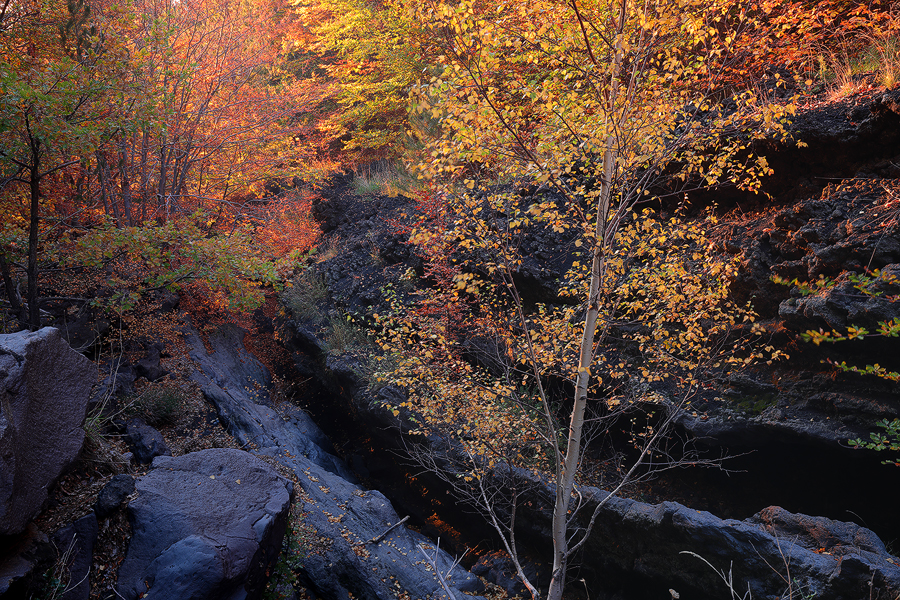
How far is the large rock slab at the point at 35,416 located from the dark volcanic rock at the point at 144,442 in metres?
1.35

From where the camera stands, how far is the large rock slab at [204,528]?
3844mm

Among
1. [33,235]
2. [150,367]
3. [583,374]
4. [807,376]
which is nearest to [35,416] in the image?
[33,235]

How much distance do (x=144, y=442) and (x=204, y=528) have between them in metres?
1.99

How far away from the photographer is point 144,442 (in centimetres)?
555

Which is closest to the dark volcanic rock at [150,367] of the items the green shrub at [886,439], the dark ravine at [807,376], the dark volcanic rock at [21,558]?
the dark volcanic rock at [21,558]

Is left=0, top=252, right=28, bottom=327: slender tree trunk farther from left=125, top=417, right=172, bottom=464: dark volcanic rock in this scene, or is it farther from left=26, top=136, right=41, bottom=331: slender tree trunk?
left=125, top=417, right=172, bottom=464: dark volcanic rock

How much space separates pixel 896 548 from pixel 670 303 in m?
4.52

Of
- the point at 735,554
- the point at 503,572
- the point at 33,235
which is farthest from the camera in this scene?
the point at 503,572

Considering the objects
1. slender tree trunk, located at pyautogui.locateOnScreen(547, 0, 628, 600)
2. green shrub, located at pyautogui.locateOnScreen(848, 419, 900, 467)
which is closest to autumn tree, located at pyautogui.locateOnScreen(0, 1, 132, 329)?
slender tree trunk, located at pyautogui.locateOnScreen(547, 0, 628, 600)

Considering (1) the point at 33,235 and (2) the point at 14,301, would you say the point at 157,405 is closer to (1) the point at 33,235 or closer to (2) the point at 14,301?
(2) the point at 14,301

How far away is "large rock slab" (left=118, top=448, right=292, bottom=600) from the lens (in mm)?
3844

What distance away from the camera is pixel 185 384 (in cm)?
749

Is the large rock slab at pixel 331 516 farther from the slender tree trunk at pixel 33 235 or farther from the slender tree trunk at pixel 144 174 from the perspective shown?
the slender tree trunk at pixel 33 235

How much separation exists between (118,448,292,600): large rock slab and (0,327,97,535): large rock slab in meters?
0.77
